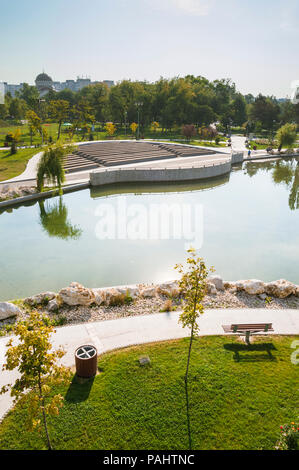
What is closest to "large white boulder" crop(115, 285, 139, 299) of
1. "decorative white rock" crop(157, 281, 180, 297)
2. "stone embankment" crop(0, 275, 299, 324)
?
"stone embankment" crop(0, 275, 299, 324)

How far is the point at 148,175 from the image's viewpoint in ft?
105

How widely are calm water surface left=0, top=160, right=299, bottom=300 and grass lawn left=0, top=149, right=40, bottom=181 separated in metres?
8.86

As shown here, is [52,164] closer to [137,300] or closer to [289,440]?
[137,300]

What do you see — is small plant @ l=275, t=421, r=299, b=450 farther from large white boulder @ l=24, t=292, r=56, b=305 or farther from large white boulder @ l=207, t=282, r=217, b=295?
large white boulder @ l=24, t=292, r=56, b=305

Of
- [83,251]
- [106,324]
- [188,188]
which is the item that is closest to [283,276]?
[106,324]

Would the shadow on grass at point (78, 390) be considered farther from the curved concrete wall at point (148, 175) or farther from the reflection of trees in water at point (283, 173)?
the reflection of trees in water at point (283, 173)

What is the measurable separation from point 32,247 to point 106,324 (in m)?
9.20

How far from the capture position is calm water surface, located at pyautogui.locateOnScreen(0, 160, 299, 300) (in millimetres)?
14945

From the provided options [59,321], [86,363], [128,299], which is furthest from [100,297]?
[86,363]

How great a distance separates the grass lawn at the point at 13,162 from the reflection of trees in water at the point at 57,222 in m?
8.89

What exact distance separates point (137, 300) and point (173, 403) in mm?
5087

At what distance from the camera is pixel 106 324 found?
1055 cm

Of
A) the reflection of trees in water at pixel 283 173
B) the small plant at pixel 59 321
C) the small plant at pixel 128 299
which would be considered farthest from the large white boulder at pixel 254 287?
the reflection of trees in water at pixel 283 173

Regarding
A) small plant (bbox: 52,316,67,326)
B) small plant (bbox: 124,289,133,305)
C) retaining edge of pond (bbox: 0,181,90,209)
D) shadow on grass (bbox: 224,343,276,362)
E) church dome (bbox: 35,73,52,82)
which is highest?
church dome (bbox: 35,73,52,82)
